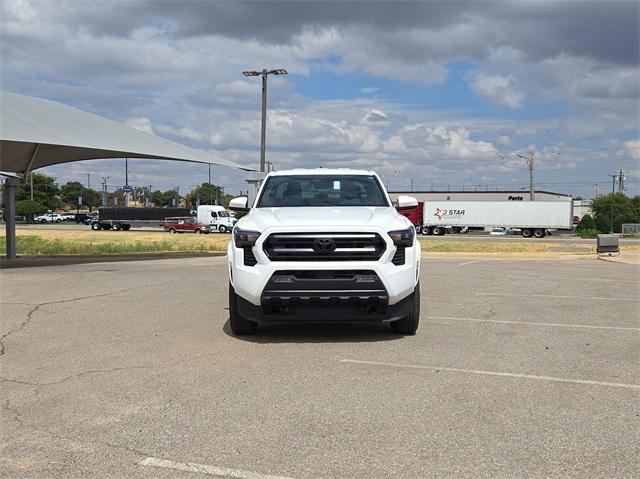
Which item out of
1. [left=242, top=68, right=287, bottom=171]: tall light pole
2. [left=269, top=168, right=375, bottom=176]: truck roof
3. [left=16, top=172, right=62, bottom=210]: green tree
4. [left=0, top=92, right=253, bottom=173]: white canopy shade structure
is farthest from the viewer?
[left=16, top=172, right=62, bottom=210]: green tree

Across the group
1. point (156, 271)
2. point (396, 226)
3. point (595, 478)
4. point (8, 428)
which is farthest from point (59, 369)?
point (156, 271)

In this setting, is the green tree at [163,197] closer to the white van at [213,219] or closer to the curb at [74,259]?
the white van at [213,219]

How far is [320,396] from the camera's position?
524 centimetres

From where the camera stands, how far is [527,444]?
4195 mm

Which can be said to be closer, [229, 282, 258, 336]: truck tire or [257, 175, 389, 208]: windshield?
[229, 282, 258, 336]: truck tire

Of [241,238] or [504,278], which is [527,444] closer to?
[241,238]

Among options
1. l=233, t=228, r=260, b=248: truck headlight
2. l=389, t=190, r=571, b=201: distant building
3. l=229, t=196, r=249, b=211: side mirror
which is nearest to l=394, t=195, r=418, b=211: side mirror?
l=229, t=196, r=249, b=211: side mirror

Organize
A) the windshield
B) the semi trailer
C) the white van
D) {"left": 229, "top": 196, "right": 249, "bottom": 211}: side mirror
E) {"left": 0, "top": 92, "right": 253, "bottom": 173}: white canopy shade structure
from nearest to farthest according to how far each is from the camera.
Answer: the windshield, {"left": 229, "top": 196, "right": 249, "bottom": 211}: side mirror, {"left": 0, "top": 92, "right": 253, "bottom": 173}: white canopy shade structure, the white van, the semi trailer

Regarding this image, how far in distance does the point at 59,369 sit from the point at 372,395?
301 cm

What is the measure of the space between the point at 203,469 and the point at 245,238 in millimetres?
3471

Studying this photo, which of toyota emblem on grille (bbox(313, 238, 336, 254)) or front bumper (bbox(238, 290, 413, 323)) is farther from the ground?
toyota emblem on grille (bbox(313, 238, 336, 254))

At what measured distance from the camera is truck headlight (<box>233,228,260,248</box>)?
6996 mm

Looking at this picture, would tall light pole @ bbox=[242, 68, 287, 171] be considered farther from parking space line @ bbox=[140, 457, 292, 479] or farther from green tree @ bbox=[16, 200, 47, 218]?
green tree @ bbox=[16, 200, 47, 218]

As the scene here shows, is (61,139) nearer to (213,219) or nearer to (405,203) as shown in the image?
(405,203)
